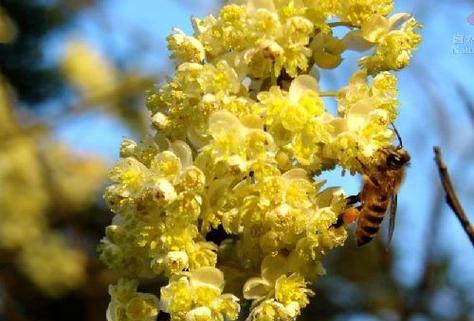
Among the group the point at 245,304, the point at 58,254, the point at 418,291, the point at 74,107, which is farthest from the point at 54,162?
the point at 245,304

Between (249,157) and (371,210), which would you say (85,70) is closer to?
(371,210)

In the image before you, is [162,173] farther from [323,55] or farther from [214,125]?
[323,55]

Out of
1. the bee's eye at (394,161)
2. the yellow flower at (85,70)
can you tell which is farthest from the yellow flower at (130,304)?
the yellow flower at (85,70)

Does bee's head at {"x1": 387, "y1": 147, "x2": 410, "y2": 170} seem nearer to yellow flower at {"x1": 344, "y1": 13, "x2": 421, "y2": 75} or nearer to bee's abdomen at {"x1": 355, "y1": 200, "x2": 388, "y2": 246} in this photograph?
bee's abdomen at {"x1": 355, "y1": 200, "x2": 388, "y2": 246}

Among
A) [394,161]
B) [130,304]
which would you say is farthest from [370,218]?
[130,304]

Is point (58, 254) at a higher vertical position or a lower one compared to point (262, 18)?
higher

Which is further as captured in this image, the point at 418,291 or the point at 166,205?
the point at 418,291

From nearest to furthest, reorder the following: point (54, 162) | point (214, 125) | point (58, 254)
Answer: point (214, 125)
point (58, 254)
point (54, 162)

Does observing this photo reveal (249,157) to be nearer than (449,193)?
Yes
